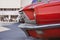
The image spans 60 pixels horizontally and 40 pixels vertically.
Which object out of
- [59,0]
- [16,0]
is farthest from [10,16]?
[59,0]

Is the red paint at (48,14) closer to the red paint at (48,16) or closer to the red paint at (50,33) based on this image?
the red paint at (48,16)

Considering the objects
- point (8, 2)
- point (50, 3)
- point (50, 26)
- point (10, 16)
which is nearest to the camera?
point (50, 26)

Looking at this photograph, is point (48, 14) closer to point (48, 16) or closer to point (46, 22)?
point (48, 16)

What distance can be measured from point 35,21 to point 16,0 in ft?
74.0

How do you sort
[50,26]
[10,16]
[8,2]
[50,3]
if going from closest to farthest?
[50,26], [50,3], [10,16], [8,2]

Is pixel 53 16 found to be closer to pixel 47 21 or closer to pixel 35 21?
pixel 47 21

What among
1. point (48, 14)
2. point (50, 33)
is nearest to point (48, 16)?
point (48, 14)

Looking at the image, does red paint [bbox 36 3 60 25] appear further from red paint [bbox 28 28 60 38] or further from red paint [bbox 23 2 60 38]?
red paint [bbox 28 28 60 38]

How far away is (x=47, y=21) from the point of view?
130 inches

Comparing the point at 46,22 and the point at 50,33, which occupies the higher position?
the point at 46,22

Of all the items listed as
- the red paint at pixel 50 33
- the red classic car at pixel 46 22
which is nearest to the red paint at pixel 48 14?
the red classic car at pixel 46 22

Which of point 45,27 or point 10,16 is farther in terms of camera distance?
point 10,16

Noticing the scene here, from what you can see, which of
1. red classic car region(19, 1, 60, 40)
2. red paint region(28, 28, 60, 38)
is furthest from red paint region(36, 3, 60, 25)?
red paint region(28, 28, 60, 38)

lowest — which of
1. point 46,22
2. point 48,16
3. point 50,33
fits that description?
point 50,33
